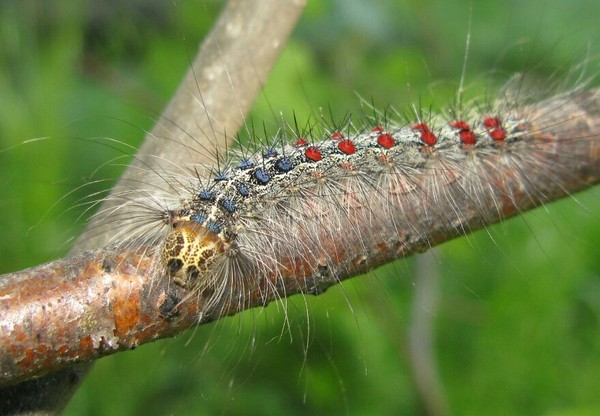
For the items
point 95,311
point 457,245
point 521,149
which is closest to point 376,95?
point 457,245

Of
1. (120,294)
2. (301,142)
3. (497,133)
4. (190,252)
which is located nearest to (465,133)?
(497,133)

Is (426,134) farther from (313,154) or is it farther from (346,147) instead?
(313,154)

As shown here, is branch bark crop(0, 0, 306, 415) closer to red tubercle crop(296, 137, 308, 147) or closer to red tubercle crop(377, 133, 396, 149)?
red tubercle crop(296, 137, 308, 147)

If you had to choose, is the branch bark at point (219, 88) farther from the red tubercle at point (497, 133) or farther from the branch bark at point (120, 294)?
the red tubercle at point (497, 133)

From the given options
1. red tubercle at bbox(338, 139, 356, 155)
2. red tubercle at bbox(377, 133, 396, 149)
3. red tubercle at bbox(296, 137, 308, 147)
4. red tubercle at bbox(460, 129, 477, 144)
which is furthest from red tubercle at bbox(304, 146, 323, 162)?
red tubercle at bbox(460, 129, 477, 144)

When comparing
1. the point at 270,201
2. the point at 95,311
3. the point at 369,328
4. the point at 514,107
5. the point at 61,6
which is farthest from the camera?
the point at 61,6

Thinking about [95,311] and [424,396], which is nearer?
[95,311]

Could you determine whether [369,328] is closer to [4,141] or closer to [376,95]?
[376,95]
